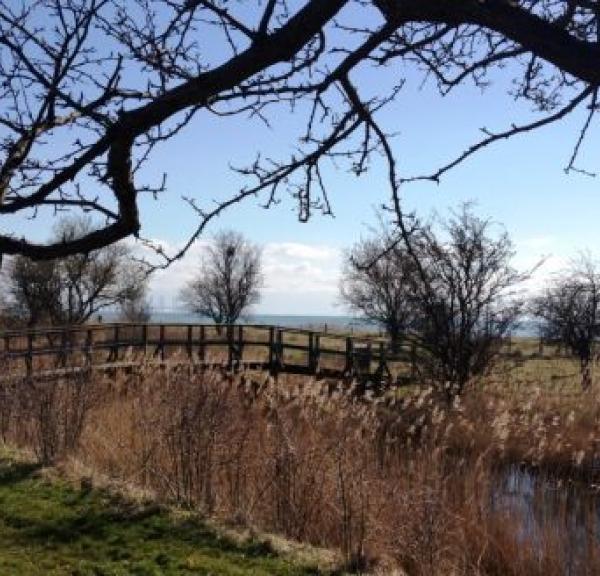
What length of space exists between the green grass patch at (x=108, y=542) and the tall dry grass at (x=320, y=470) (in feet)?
1.74

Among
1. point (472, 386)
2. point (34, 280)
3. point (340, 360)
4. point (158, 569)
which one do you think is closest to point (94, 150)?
point (158, 569)

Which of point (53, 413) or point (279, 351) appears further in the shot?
point (279, 351)

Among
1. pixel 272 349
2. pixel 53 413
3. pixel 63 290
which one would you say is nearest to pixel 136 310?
pixel 63 290

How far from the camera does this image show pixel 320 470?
706 cm

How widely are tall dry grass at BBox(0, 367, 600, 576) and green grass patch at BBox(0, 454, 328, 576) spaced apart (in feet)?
1.74

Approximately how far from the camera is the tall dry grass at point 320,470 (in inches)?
254

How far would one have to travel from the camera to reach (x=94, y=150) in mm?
2318

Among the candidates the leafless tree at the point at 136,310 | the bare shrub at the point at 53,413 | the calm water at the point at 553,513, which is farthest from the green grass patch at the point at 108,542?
the leafless tree at the point at 136,310

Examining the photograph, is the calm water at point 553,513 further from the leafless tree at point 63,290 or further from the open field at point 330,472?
the leafless tree at point 63,290

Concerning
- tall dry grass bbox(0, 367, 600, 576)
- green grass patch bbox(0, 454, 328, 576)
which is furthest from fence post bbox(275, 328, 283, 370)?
green grass patch bbox(0, 454, 328, 576)

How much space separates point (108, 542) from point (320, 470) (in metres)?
1.67

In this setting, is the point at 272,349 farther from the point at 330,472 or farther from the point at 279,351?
the point at 330,472

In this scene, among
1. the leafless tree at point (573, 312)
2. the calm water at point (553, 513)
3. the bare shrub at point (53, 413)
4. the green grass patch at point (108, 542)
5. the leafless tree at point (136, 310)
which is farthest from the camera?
the leafless tree at point (136, 310)

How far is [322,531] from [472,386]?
746cm
